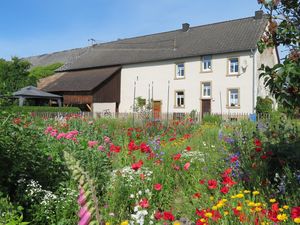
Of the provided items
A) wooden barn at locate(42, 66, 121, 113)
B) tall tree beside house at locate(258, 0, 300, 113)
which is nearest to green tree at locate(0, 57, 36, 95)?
wooden barn at locate(42, 66, 121, 113)

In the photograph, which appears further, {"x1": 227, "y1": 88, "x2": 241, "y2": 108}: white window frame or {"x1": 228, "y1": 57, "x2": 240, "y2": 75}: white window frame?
{"x1": 228, "y1": 57, "x2": 240, "y2": 75}: white window frame

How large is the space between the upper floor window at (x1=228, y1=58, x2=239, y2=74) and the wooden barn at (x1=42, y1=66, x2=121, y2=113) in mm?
12423

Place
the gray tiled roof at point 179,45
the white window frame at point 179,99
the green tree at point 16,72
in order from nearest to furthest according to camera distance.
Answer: the gray tiled roof at point 179,45, the white window frame at point 179,99, the green tree at point 16,72

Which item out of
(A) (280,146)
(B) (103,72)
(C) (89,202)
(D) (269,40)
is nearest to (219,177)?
(A) (280,146)

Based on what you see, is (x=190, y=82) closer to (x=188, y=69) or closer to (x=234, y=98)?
(x=188, y=69)

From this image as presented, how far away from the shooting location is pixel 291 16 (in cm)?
374

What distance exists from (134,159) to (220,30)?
1192 inches

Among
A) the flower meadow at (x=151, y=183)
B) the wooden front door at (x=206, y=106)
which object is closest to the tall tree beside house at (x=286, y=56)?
the flower meadow at (x=151, y=183)

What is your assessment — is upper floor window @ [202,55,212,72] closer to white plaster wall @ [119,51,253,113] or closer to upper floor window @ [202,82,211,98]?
white plaster wall @ [119,51,253,113]

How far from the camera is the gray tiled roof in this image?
101 ft

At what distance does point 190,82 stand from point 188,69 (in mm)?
1213

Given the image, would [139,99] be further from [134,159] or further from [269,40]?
[269,40]

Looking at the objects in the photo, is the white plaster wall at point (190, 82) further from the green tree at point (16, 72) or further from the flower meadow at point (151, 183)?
the flower meadow at point (151, 183)

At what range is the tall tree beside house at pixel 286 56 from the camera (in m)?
3.16
